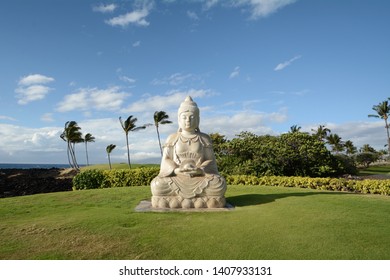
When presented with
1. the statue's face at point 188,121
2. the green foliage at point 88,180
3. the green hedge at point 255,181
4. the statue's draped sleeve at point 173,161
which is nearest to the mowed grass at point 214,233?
the statue's draped sleeve at point 173,161

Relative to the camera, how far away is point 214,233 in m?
6.46

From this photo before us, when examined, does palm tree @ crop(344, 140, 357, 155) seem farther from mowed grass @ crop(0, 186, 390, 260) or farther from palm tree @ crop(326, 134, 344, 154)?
mowed grass @ crop(0, 186, 390, 260)

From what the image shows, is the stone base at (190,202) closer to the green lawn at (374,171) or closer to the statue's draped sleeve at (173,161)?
the statue's draped sleeve at (173,161)

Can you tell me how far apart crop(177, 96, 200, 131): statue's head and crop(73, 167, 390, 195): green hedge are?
6812 mm

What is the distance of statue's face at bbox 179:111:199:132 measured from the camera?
1000 centimetres

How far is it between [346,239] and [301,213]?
188 centimetres

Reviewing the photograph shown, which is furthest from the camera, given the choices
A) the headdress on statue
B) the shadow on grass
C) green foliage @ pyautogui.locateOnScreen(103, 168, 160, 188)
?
green foliage @ pyautogui.locateOnScreen(103, 168, 160, 188)

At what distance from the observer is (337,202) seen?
936cm

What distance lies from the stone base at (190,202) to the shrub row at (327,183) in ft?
24.1

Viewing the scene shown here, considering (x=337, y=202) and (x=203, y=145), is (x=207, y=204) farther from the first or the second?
(x=337, y=202)

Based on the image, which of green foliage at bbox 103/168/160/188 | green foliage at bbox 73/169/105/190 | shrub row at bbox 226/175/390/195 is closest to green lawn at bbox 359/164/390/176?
shrub row at bbox 226/175/390/195

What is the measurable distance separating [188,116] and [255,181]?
7203 millimetres

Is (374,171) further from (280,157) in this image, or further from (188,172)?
(188,172)

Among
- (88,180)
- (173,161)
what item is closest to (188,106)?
(173,161)
